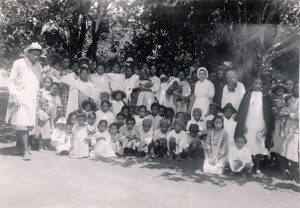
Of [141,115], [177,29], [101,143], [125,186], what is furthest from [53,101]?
[177,29]

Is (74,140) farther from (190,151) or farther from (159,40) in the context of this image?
(159,40)

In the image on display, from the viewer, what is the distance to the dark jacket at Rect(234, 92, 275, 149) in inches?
295

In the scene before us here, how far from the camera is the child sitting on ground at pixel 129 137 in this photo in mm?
8430

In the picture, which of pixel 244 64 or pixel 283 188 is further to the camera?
pixel 244 64

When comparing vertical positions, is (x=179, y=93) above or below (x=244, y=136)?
above

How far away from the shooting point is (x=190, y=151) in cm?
839

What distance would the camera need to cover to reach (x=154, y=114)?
911 cm

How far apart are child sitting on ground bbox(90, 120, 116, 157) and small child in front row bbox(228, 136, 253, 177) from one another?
236 cm

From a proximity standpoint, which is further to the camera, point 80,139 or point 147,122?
point 147,122

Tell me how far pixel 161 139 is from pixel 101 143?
124 cm

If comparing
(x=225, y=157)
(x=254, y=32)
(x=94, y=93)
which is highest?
(x=254, y=32)

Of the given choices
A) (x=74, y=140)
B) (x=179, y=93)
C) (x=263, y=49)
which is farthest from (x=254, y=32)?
(x=74, y=140)

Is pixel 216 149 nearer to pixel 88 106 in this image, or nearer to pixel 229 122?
pixel 229 122

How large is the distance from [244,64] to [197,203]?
458cm
